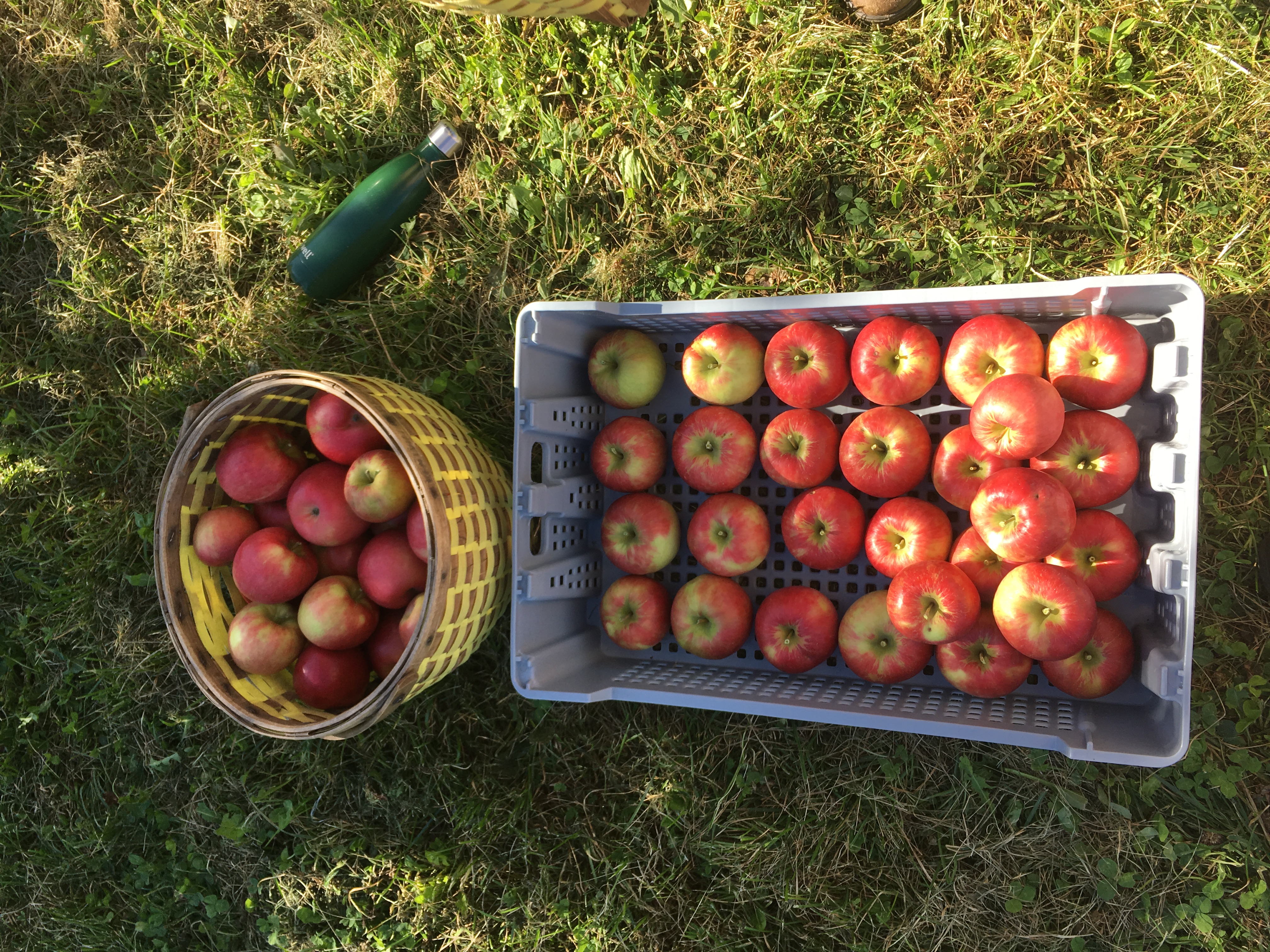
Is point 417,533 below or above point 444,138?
below

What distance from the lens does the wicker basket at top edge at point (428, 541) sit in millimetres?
1946

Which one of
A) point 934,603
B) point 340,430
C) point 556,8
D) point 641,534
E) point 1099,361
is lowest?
point 934,603

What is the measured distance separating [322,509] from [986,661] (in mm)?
1742

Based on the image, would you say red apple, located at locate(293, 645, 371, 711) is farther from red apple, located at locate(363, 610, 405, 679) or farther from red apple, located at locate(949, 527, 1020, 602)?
red apple, located at locate(949, 527, 1020, 602)

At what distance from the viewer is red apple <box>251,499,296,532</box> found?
2.35 meters

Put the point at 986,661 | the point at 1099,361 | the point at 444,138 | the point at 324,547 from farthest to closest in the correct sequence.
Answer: the point at 444,138 < the point at 324,547 < the point at 986,661 < the point at 1099,361

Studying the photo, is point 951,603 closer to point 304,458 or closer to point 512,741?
point 512,741

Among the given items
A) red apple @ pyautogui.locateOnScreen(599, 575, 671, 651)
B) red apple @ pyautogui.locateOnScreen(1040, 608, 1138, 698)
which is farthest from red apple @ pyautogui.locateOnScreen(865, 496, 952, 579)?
red apple @ pyautogui.locateOnScreen(599, 575, 671, 651)

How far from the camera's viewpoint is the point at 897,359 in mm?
2035

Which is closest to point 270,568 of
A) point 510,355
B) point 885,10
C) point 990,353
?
point 510,355

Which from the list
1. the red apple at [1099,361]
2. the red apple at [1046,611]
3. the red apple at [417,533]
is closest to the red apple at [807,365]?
the red apple at [1099,361]

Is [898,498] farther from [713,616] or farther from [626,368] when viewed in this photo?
[626,368]

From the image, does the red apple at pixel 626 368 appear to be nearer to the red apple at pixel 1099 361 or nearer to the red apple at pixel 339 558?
the red apple at pixel 339 558

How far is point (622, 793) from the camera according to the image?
8.29 ft
